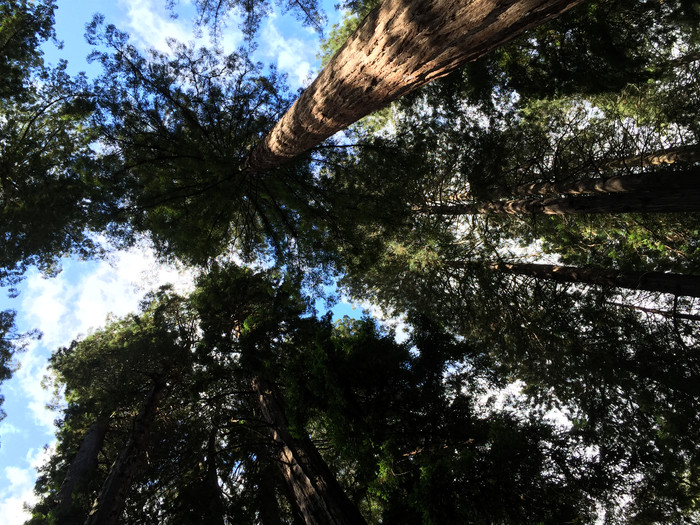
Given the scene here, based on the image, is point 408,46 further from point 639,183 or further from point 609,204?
point 609,204

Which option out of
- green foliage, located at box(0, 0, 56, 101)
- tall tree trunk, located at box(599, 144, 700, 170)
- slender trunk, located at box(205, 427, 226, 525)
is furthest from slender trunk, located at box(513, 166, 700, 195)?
green foliage, located at box(0, 0, 56, 101)

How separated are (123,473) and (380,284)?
800 cm

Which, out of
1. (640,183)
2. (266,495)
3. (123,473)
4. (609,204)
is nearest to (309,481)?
(266,495)

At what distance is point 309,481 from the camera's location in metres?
5.51

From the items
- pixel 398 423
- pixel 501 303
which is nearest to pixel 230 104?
pixel 398 423

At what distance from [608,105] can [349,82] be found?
1337 centimetres

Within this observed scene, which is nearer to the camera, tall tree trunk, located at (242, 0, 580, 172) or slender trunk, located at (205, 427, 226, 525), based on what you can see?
tall tree trunk, located at (242, 0, 580, 172)

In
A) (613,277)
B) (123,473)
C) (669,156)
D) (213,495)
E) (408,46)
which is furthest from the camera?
(669,156)

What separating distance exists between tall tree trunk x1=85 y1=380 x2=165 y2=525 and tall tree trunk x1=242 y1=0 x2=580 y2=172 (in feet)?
23.5

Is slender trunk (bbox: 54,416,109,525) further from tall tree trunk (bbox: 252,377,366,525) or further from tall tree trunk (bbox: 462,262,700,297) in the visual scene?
tall tree trunk (bbox: 462,262,700,297)

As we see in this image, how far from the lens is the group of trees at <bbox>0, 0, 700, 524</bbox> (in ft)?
17.4

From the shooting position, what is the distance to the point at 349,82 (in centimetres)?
289

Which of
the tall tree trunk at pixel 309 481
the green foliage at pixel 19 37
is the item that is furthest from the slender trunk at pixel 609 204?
the green foliage at pixel 19 37

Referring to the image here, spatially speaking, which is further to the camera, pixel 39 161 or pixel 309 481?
pixel 39 161
